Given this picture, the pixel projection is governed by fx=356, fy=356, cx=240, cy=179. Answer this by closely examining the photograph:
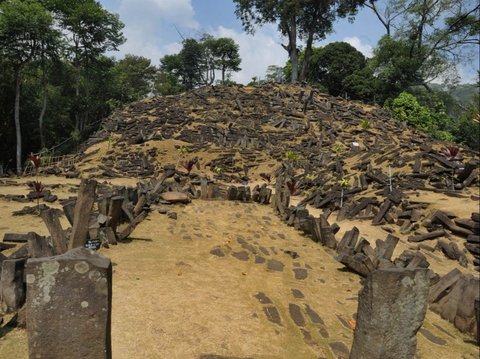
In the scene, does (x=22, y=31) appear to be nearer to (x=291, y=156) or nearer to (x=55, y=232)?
(x=291, y=156)

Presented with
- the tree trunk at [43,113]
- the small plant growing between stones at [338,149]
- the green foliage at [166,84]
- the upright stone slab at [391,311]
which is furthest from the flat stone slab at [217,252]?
the green foliage at [166,84]

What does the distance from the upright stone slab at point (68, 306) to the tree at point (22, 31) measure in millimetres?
23173

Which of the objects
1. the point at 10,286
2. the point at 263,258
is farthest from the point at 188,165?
the point at 10,286

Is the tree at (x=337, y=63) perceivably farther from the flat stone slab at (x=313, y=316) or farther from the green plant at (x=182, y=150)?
the flat stone slab at (x=313, y=316)

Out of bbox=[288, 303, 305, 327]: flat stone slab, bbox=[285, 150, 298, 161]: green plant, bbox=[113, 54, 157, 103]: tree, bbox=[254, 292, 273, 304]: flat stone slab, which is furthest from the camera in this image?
bbox=[113, 54, 157, 103]: tree

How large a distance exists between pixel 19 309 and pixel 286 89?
3022 centimetres

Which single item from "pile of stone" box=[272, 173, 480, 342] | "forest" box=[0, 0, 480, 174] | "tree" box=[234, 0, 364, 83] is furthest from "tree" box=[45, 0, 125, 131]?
"pile of stone" box=[272, 173, 480, 342]

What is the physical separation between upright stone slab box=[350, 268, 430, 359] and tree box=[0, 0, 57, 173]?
24290 mm

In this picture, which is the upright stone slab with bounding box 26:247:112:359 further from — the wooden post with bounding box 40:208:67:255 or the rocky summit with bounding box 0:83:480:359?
the wooden post with bounding box 40:208:67:255

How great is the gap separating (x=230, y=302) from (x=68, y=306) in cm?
300

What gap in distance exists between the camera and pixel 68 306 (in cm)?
280

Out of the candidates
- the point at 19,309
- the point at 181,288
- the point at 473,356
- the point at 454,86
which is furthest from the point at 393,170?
the point at 454,86

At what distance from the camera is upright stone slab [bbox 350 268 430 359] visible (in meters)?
3.36

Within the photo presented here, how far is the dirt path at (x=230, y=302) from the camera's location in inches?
169
